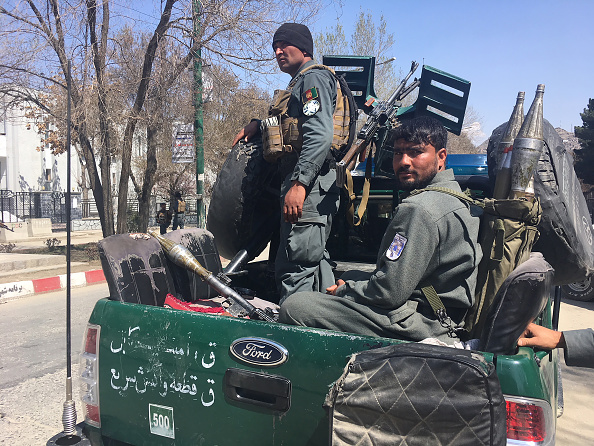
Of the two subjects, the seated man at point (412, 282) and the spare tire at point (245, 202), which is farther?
the spare tire at point (245, 202)

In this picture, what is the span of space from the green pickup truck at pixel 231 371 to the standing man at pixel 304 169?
859 millimetres

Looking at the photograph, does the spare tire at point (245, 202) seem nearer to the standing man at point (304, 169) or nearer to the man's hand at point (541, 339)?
the standing man at point (304, 169)

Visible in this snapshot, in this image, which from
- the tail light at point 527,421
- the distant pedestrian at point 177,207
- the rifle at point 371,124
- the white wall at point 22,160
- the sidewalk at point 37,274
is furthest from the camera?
the white wall at point 22,160

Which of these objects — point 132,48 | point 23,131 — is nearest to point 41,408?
point 132,48

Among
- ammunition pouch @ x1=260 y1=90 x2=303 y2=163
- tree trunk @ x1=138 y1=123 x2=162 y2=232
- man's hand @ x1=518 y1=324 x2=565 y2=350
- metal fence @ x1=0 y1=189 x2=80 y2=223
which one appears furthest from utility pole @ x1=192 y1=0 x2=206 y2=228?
metal fence @ x1=0 y1=189 x2=80 y2=223

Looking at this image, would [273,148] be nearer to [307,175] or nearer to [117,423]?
[307,175]

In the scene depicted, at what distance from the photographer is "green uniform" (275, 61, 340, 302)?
268 centimetres

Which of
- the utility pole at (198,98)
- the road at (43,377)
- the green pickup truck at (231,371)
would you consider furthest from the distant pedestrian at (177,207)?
the green pickup truck at (231,371)

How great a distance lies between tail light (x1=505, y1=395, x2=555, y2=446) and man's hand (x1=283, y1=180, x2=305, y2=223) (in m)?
1.47

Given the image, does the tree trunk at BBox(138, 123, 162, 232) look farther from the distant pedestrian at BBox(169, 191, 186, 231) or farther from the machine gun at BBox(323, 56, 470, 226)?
the machine gun at BBox(323, 56, 470, 226)

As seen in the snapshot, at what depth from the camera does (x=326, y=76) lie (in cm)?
285

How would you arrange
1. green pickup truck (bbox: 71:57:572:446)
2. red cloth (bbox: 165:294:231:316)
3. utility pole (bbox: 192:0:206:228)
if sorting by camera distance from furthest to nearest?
utility pole (bbox: 192:0:206:228) → red cloth (bbox: 165:294:231:316) → green pickup truck (bbox: 71:57:572:446)

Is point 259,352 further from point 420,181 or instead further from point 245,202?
point 245,202

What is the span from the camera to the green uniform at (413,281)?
71.7 inches
